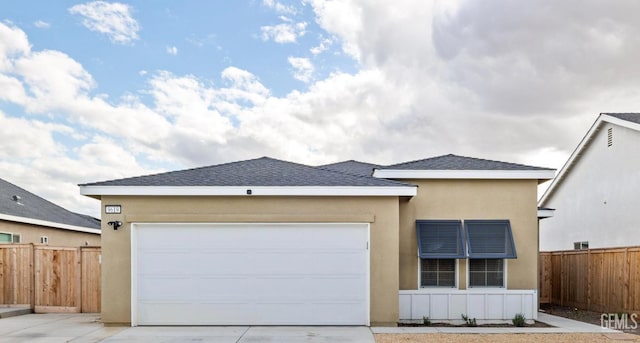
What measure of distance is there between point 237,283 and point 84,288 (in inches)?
191

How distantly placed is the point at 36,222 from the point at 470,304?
14.4m

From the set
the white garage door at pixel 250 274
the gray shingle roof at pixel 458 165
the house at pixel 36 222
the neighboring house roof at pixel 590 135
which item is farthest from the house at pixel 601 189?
the house at pixel 36 222

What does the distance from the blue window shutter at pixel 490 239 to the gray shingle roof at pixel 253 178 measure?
2364 millimetres

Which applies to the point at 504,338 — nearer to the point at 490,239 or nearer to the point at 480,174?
the point at 490,239

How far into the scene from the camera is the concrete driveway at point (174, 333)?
9.20 m

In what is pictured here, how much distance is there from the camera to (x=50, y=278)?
13133mm

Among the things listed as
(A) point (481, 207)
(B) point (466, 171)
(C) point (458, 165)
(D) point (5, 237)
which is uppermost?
(C) point (458, 165)

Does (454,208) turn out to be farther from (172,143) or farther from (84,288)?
(172,143)

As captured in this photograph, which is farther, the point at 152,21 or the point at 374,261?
the point at 152,21

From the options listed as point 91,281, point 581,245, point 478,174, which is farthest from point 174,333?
point 581,245

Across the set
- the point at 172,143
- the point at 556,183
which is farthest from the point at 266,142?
the point at 556,183

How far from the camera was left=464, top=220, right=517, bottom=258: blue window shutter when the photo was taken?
37.7 ft

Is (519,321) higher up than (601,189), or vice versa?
(601,189)

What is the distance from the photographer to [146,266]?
420 inches
